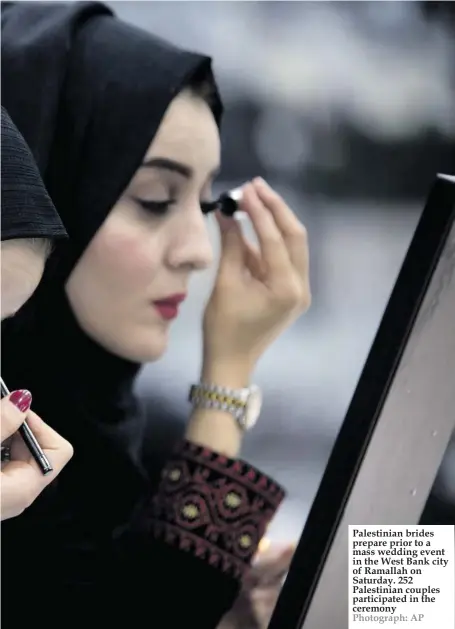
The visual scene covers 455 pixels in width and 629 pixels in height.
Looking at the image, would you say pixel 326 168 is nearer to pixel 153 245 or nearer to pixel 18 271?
pixel 153 245

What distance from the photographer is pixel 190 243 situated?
0.68 m

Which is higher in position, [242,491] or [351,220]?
[351,220]

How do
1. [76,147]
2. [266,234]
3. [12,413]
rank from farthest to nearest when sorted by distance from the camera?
1. [266,234]
2. [76,147]
3. [12,413]

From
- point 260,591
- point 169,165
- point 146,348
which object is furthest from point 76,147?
point 260,591

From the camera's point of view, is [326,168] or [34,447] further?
[326,168]

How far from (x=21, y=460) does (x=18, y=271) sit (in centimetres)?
12

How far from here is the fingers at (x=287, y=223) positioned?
0.73 m

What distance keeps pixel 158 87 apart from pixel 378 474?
35cm

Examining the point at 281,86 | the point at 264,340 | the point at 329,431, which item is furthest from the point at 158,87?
the point at 329,431

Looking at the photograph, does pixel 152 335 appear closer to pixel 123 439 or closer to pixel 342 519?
pixel 123 439

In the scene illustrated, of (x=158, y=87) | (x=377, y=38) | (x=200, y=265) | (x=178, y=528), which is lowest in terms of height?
(x=178, y=528)

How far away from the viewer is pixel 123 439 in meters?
0.70

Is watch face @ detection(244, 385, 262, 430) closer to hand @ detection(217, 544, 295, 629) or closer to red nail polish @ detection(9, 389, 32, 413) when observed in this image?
hand @ detection(217, 544, 295, 629)

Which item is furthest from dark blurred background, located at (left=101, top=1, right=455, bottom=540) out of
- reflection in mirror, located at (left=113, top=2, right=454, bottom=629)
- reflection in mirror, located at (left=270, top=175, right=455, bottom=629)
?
reflection in mirror, located at (left=270, top=175, right=455, bottom=629)
